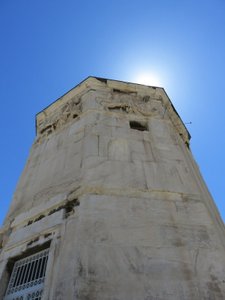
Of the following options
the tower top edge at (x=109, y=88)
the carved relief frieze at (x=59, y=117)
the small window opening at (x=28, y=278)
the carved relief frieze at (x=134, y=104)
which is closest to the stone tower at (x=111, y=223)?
the small window opening at (x=28, y=278)

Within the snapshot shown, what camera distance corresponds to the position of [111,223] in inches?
173

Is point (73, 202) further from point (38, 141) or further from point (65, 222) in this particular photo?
point (38, 141)

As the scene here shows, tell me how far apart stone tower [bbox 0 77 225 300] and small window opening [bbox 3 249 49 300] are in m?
0.02

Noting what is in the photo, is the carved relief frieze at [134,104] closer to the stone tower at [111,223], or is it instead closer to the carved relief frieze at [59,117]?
the stone tower at [111,223]

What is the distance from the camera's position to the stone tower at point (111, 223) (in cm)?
364

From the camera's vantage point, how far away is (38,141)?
339 inches

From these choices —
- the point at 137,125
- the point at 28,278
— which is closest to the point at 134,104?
the point at 137,125

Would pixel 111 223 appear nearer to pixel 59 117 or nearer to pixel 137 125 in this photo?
pixel 137 125

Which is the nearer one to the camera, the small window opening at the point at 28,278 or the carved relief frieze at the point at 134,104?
the small window opening at the point at 28,278

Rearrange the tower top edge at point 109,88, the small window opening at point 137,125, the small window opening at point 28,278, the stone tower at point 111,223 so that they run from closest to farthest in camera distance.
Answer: the stone tower at point 111,223
the small window opening at point 28,278
the small window opening at point 137,125
the tower top edge at point 109,88

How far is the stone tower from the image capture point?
3.64 meters

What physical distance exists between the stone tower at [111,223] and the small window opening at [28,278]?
0.06ft

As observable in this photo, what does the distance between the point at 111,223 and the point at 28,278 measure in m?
1.57

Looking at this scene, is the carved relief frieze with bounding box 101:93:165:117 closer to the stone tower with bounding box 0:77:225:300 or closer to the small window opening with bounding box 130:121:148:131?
the small window opening with bounding box 130:121:148:131
